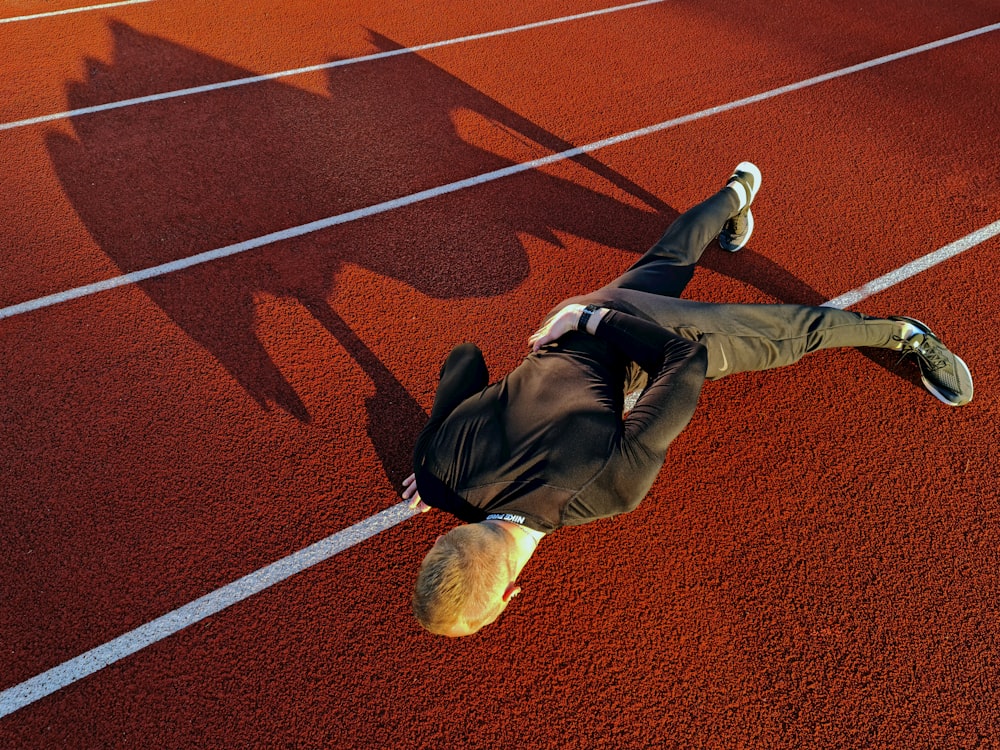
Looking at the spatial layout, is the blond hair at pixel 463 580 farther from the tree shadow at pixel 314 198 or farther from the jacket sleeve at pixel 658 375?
the tree shadow at pixel 314 198

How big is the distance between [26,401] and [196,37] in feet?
19.1

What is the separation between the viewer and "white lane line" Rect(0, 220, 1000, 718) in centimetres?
334

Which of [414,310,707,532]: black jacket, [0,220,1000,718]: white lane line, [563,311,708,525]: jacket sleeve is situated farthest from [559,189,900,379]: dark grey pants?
[0,220,1000,718]: white lane line

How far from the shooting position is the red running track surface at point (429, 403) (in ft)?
11.1

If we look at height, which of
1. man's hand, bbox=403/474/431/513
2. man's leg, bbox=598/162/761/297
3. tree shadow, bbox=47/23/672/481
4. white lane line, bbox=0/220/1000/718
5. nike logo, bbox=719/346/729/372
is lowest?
white lane line, bbox=0/220/1000/718

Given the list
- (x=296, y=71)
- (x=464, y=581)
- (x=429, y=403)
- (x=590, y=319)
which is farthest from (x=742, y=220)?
(x=296, y=71)

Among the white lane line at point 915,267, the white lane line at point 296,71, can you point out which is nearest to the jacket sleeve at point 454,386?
the white lane line at point 915,267

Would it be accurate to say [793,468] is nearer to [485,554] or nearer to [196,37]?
[485,554]

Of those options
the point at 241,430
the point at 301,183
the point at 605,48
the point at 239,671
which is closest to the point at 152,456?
the point at 241,430

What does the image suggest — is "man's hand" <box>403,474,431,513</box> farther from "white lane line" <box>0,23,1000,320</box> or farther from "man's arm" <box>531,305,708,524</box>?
"white lane line" <box>0,23,1000,320</box>

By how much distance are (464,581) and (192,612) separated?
1939 millimetres

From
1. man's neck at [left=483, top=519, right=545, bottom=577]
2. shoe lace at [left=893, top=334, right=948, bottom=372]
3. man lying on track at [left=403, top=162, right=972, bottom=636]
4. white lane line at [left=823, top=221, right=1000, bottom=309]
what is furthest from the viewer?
white lane line at [left=823, top=221, right=1000, bottom=309]

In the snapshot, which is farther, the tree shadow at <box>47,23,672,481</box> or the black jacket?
the tree shadow at <box>47,23,672,481</box>

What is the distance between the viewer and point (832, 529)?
3.92 meters
